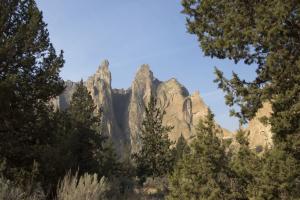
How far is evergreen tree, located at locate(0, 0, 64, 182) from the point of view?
62.3 feet

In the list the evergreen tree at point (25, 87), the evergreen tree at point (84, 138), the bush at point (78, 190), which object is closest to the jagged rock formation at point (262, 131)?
the bush at point (78, 190)

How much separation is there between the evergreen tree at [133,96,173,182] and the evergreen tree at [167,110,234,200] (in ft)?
103

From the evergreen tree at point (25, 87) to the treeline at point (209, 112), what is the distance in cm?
5

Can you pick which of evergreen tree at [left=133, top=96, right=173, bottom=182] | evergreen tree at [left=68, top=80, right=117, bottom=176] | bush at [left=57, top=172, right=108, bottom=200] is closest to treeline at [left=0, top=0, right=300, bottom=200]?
bush at [left=57, top=172, right=108, bottom=200]

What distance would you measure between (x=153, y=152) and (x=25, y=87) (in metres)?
32.0

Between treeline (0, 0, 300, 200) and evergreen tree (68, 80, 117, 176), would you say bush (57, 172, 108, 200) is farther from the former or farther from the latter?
evergreen tree (68, 80, 117, 176)

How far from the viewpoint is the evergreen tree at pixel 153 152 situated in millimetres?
48719

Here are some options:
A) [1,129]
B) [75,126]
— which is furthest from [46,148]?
[75,126]

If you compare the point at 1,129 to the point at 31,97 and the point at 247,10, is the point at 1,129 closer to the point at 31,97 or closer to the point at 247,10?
the point at 31,97

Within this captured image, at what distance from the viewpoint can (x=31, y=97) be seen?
773 inches

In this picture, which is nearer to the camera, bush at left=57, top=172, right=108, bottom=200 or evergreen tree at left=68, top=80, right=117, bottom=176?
bush at left=57, top=172, right=108, bottom=200

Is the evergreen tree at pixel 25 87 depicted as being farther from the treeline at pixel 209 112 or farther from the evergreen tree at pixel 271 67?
the evergreen tree at pixel 271 67

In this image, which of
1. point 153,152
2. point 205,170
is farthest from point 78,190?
point 153,152

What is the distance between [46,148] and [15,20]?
662 cm
